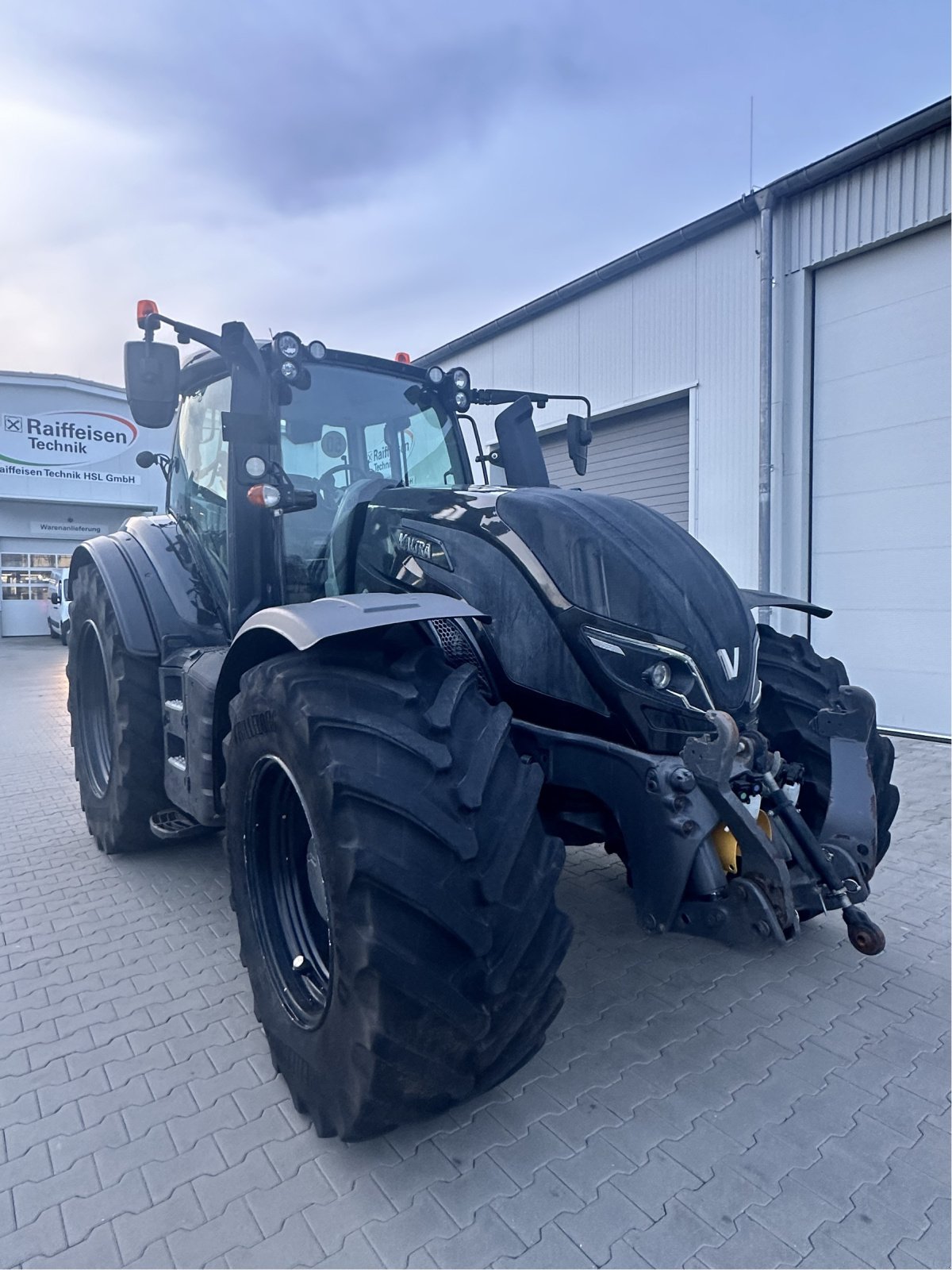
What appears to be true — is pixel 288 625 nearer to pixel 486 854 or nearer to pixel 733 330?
pixel 486 854

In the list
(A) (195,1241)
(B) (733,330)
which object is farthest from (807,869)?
(B) (733,330)

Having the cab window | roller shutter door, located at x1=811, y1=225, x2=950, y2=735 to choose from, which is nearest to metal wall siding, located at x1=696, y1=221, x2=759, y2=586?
roller shutter door, located at x1=811, y1=225, x2=950, y2=735

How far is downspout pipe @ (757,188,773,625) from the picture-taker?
745 cm

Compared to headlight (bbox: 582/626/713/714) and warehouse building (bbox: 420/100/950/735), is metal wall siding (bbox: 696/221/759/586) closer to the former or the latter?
warehouse building (bbox: 420/100/950/735)

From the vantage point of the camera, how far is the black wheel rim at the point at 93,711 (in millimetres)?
4488

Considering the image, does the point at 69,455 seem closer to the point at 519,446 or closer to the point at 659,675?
the point at 519,446

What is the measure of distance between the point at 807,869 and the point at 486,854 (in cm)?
91

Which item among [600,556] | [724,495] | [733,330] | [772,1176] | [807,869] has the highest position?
[733,330]

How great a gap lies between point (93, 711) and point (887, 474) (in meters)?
6.33

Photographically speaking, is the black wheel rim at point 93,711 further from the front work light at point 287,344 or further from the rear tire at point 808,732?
the rear tire at point 808,732

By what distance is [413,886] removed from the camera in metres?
1.75

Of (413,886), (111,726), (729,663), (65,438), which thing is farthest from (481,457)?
(65,438)

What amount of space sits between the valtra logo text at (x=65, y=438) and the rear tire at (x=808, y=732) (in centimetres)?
2135

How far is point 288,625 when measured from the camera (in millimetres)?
2180
